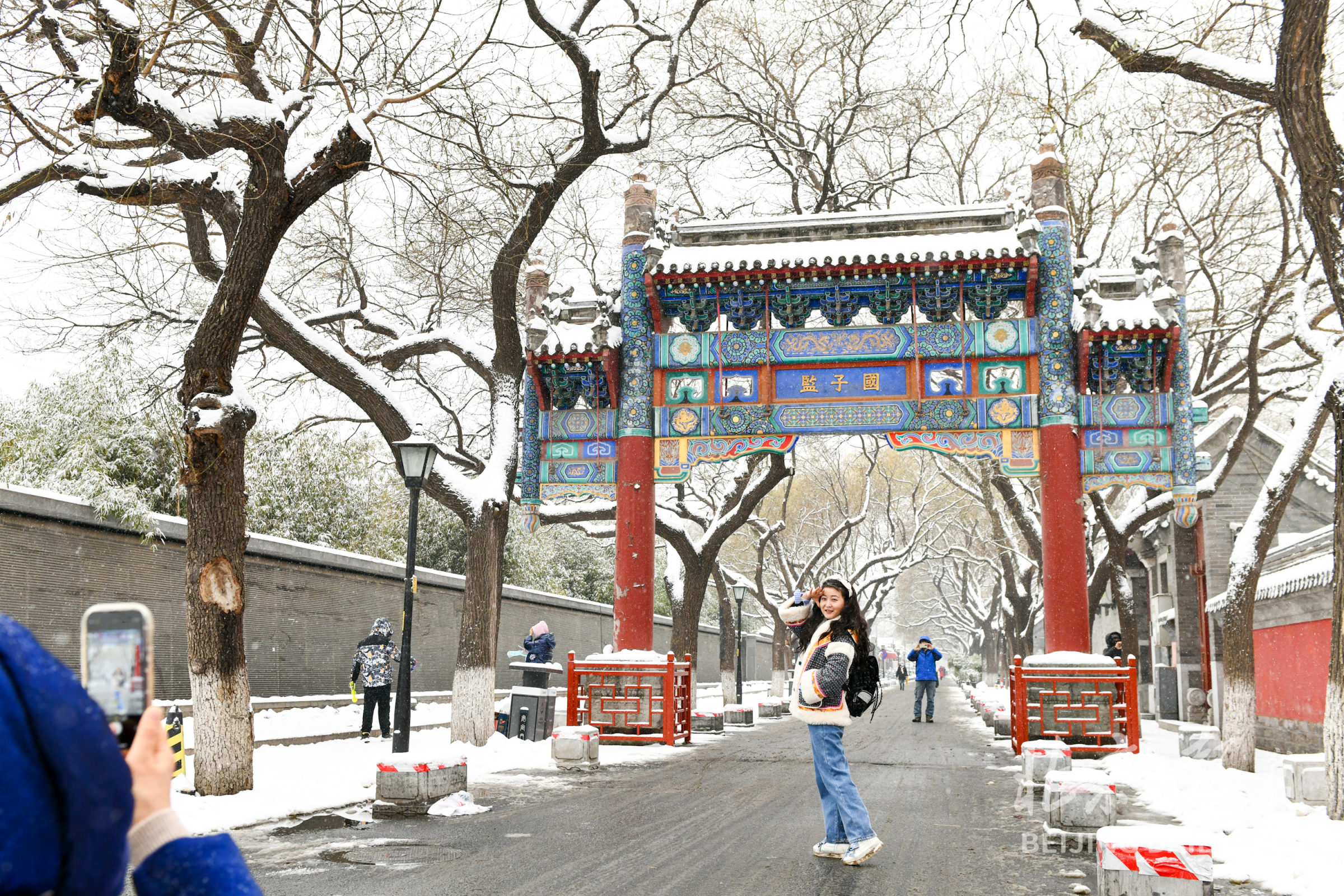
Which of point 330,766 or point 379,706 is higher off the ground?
point 379,706

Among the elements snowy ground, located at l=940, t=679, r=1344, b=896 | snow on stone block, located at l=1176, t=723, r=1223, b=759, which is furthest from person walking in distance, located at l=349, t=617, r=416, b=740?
snow on stone block, located at l=1176, t=723, r=1223, b=759

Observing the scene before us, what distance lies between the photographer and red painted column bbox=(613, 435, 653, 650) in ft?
50.1

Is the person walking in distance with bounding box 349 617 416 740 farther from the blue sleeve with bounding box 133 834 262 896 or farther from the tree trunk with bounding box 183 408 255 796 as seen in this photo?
the blue sleeve with bounding box 133 834 262 896

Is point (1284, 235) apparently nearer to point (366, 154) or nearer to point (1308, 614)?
point (1308, 614)

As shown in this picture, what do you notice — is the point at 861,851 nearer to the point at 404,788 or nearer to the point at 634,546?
the point at 404,788

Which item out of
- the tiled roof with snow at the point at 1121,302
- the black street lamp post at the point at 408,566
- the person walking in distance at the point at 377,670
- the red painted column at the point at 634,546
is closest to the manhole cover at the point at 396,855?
the black street lamp post at the point at 408,566

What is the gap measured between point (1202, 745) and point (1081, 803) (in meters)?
7.04

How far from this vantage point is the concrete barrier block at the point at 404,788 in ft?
28.0

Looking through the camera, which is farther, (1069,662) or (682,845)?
(1069,662)

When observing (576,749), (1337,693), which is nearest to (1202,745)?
(1337,693)

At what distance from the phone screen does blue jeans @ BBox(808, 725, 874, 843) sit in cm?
568

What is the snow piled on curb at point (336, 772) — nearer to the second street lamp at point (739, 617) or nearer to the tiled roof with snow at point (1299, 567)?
the tiled roof with snow at point (1299, 567)

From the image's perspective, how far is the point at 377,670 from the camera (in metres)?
14.9

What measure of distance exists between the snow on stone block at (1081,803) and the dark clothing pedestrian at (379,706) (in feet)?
32.1
